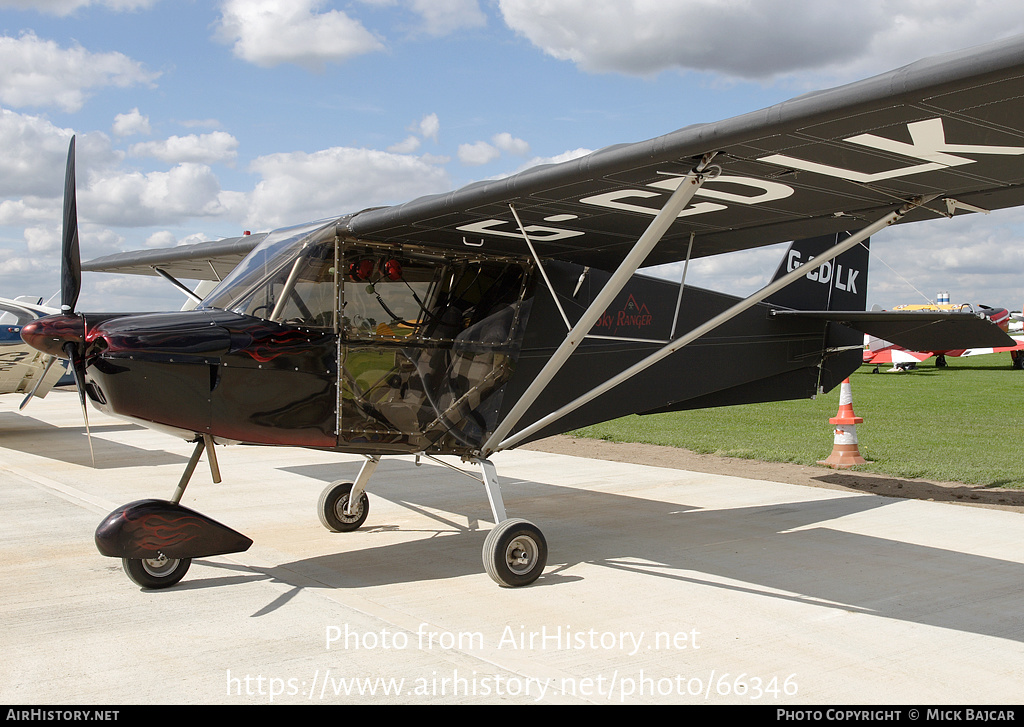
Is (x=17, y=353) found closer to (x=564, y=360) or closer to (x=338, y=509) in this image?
(x=338, y=509)

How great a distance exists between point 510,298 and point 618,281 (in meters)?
1.47

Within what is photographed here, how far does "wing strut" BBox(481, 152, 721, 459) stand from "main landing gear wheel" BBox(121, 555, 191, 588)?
7.55 ft

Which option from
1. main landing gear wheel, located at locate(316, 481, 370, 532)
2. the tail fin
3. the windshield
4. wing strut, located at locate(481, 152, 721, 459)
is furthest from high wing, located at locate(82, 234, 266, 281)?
the tail fin

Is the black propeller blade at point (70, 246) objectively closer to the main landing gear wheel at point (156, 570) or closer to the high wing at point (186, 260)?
the main landing gear wheel at point (156, 570)

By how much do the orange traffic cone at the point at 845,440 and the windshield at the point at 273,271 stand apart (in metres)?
7.51

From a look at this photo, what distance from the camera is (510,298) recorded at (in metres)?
6.60

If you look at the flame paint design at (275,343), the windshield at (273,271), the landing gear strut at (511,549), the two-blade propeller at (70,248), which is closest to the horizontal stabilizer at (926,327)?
the landing gear strut at (511,549)

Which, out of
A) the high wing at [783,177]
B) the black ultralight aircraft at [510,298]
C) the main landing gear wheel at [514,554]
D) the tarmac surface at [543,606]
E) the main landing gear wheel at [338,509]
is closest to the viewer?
the high wing at [783,177]

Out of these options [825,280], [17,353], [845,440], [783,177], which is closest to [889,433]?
[845,440]

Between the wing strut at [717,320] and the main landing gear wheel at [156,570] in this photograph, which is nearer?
the wing strut at [717,320]

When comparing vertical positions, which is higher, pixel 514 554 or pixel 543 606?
pixel 514 554

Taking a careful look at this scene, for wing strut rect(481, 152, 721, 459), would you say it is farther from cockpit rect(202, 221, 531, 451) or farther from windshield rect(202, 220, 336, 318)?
windshield rect(202, 220, 336, 318)

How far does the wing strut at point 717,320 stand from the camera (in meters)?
5.11

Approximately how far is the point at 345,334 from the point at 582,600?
7.91 ft
